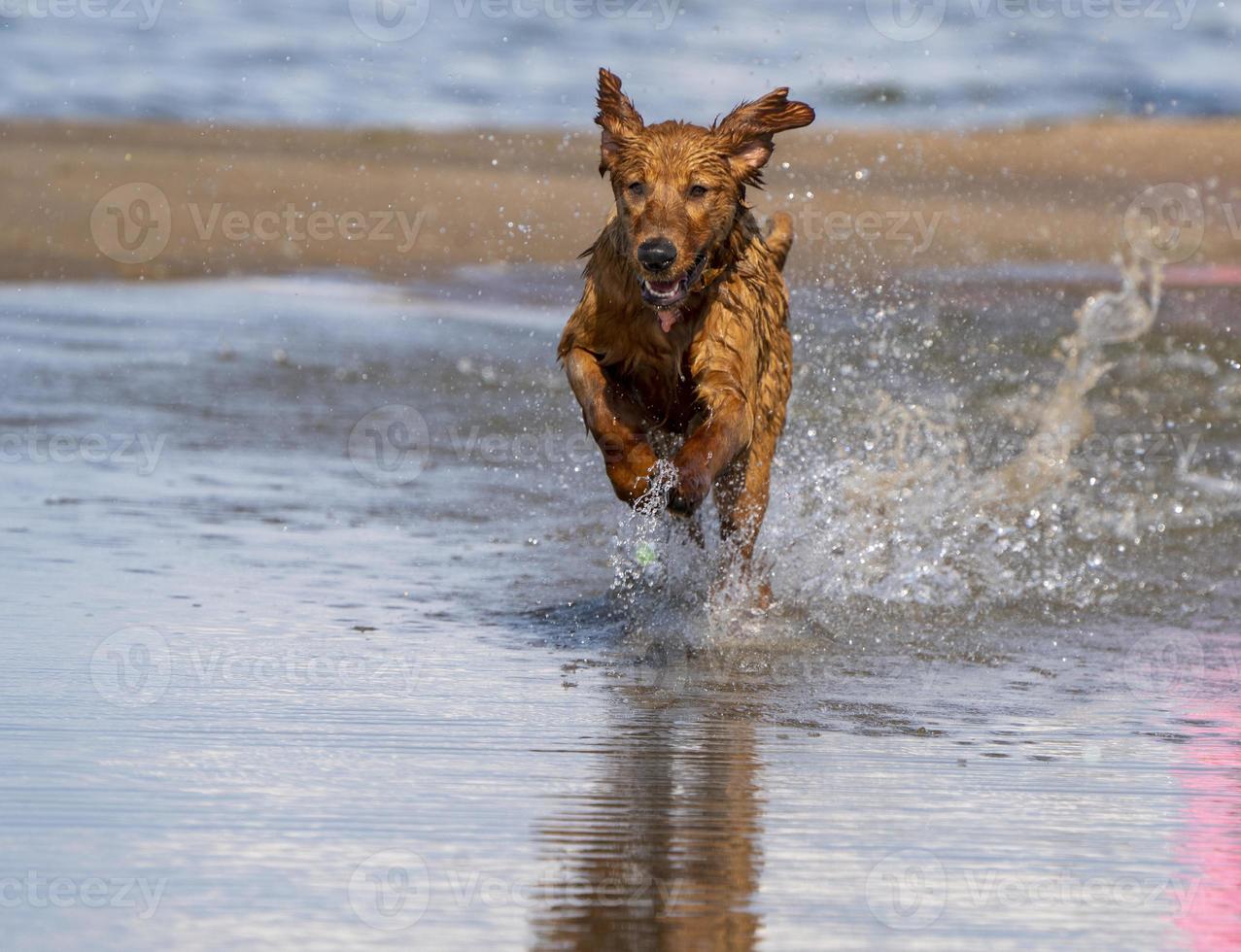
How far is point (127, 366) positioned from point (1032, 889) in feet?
26.4

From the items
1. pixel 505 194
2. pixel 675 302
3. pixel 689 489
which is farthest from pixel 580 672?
pixel 505 194

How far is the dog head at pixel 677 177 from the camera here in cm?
577

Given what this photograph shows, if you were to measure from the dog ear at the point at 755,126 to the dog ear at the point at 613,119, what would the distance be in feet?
0.88

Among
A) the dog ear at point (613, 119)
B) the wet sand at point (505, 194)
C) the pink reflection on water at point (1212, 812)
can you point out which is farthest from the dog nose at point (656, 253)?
the wet sand at point (505, 194)

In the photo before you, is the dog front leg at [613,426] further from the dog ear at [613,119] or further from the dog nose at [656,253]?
the dog ear at [613,119]

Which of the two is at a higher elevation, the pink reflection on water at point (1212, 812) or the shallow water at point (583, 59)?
the shallow water at point (583, 59)

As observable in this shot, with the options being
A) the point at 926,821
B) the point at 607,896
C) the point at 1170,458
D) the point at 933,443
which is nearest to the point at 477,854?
the point at 607,896

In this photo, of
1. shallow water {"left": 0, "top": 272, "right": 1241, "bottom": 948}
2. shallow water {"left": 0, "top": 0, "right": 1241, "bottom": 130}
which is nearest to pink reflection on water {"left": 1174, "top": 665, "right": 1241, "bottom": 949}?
shallow water {"left": 0, "top": 272, "right": 1241, "bottom": 948}

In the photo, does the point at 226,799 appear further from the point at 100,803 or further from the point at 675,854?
the point at 675,854

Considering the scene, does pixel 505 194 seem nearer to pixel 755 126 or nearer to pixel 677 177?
pixel 755 126

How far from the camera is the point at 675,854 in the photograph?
3.86 m

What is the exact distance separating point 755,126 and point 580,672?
179cm

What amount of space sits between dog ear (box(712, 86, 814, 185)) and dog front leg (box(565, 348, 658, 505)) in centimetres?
75

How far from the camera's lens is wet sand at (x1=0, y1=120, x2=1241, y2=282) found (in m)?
15.9
